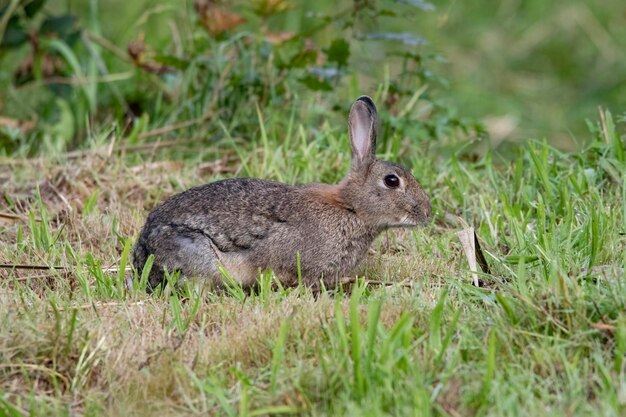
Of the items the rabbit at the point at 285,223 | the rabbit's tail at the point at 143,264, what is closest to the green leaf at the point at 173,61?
the rabbit at the point at 285,223

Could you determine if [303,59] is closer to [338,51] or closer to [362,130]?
[338,51]

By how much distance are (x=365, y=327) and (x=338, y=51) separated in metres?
3.17

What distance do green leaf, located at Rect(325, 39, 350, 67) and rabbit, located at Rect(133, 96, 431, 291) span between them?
1.44 meters

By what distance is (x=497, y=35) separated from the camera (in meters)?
10.8

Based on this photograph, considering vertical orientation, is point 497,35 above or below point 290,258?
above

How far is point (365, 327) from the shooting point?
4.23 metres

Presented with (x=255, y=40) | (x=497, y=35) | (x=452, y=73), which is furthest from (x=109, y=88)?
(x=497, y=35)

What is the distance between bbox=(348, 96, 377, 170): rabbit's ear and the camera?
559cm

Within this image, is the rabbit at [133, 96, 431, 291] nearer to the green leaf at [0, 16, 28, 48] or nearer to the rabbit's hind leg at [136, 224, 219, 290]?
the rabbit's hind leg at [136, 224, 219, 290]

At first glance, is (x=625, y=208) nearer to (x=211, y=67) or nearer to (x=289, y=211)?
(x=289, y=211)

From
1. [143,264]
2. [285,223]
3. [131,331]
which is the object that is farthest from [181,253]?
[131,331]

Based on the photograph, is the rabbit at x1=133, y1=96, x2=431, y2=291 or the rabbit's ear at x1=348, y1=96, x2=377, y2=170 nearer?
the rabbit at x1=133, y1=96, x2=431, y2=291

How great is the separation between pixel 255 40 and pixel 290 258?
2610 millimetres

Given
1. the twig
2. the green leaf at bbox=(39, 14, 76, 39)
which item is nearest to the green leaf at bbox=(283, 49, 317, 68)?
the green leaf at bbox=(39, 14, 76, 39)
